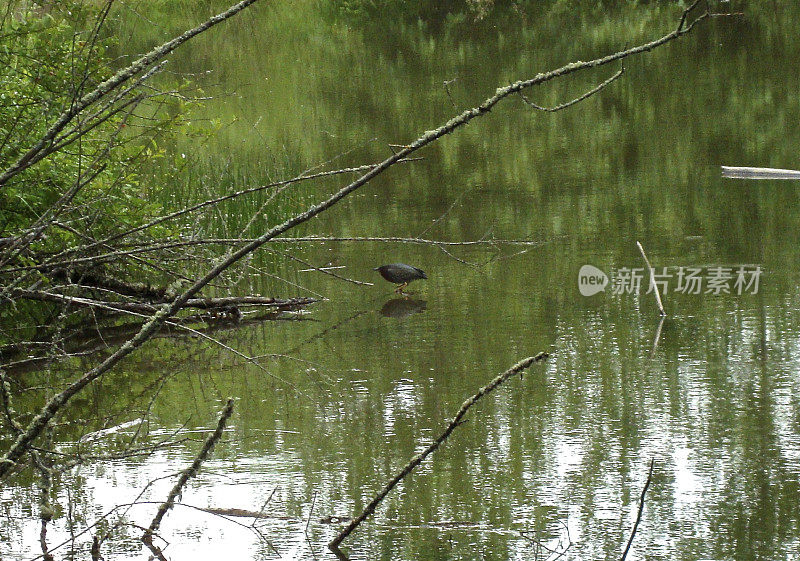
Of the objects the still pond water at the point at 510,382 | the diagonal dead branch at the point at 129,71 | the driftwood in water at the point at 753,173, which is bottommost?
→ the still pond water at the point at 510,382

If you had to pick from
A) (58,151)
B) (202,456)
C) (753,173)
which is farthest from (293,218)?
(753,173)

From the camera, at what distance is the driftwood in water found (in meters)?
→ 10.2

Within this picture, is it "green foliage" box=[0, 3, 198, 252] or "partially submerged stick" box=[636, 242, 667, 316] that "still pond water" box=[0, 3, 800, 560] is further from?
"green foliage" box=[0, 3, 198, 252]

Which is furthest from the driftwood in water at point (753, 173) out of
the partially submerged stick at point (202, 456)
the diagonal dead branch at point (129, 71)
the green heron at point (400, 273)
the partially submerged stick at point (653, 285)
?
the diagonal dead branch at point (129, 71)

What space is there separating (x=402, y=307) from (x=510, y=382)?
1.75 metres

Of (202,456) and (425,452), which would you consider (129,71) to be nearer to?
(202,456)

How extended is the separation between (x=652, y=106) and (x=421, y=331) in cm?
958

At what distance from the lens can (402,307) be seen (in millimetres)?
7547

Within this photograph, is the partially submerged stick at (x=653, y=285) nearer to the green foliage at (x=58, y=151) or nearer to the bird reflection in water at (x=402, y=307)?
the bird reflection in water at (x=402, y=307)

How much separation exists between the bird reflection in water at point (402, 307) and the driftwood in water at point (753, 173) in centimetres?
379

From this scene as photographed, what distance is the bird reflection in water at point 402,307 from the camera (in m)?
7.39

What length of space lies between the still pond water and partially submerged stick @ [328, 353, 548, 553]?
0.15m

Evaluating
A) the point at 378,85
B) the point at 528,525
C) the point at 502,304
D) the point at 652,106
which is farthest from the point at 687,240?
the point at 378,85

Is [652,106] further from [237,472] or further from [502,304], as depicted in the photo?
[237,472]
